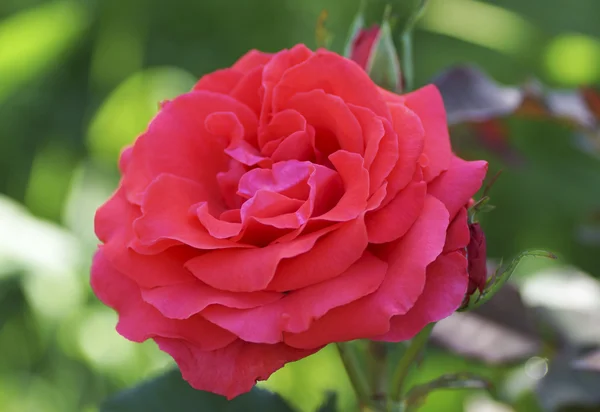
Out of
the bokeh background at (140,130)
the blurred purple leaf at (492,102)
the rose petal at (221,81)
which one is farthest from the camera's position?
the bokeh background at (140,130)

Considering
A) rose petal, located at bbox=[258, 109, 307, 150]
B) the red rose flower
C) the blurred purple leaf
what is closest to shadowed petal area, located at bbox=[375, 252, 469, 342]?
the red rose flower

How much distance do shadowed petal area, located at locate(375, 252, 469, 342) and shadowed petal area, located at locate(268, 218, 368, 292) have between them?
0.12 ft

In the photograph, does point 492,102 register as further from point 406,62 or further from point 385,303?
point 385,303

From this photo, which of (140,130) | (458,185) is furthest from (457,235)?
(140,130)

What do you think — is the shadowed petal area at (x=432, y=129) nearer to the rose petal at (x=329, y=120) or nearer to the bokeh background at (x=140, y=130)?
the rose petal at (x=329, y=120)

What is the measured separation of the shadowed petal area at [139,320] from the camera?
0.32 metres

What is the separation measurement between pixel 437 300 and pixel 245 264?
89mm

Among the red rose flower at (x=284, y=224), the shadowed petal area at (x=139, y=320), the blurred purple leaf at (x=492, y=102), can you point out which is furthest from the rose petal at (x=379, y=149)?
the blurred purple leaf at (x=492, y=102)

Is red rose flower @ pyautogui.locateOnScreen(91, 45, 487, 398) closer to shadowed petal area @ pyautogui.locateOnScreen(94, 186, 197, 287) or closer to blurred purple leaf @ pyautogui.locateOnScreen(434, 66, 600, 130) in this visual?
shadowed petal area @ pyautogui.locateOnScreen(94, 186, 197, 287)

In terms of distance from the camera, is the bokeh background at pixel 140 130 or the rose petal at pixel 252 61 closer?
the rose petal at pixel 252 61

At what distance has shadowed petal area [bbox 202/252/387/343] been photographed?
11.8 inches

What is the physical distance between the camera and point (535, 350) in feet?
2.03

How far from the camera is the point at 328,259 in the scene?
1.02ft

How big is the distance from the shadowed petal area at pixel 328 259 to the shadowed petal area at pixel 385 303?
0.02m
